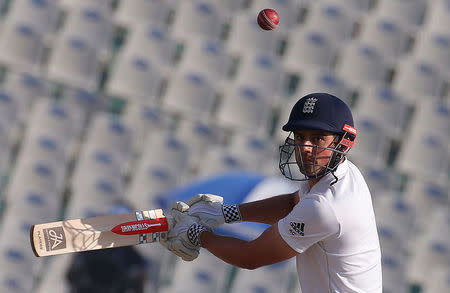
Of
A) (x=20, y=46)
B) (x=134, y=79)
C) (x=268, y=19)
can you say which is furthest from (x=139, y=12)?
(x=268, y=19)

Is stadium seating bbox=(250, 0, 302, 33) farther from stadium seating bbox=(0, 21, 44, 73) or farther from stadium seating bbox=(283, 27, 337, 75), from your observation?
stadium seating bbox=(0, 21, 44, 73)

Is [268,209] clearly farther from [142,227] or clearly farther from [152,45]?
[152,45]

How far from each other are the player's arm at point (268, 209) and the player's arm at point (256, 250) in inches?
10.0

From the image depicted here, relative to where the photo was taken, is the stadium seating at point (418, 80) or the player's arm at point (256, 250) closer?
the player's arm at point (256, 250)

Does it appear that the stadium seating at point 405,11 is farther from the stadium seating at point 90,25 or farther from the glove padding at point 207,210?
the glove padding at point 207,210

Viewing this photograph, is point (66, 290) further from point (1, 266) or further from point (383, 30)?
point (383, 30)

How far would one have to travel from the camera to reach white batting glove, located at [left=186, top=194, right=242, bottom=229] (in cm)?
254

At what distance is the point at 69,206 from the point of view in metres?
5.76

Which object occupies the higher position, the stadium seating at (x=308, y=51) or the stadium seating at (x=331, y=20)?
the stadium seating at (x=331, y=20)

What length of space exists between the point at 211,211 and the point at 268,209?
20 centimetres

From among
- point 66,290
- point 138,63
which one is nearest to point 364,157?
point 138,63

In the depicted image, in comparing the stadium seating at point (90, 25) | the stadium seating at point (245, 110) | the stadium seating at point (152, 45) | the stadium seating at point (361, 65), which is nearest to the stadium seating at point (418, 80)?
the stadium seating at point (361, 65)

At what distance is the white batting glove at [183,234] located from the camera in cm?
240

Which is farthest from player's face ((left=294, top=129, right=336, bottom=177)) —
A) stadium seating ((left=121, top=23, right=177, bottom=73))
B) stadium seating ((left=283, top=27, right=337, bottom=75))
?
stadium seating ((left=283, top=27, right=337, bottom=75))
